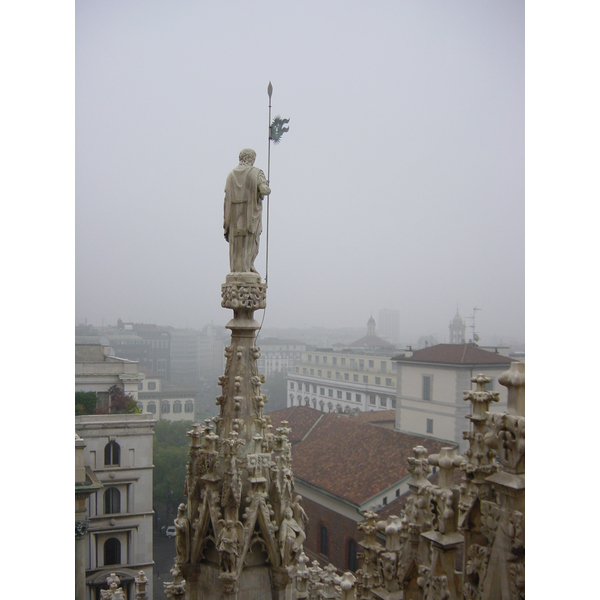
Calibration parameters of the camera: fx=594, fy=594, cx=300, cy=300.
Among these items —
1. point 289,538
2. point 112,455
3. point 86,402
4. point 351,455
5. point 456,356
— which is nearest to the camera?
point 289,538

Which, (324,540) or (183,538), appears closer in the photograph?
(183,538)

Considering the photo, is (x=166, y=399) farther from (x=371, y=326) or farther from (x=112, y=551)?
(x=371, y=326)

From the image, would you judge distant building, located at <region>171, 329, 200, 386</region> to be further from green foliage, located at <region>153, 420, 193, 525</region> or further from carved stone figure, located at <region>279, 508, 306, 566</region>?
carved stone figure, located at <region>279, 508, 306, 566</region>

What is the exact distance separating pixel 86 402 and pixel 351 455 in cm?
404

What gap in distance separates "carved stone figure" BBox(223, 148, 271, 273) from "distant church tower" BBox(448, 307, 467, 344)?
268cm

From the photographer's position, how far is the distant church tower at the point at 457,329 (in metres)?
5.55

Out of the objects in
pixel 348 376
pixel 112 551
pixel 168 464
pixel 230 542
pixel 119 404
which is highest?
pixel 348 376

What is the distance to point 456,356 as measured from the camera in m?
5.98

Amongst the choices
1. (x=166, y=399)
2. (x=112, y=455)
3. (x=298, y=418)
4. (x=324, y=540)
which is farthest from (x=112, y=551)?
(x=298, y=418)

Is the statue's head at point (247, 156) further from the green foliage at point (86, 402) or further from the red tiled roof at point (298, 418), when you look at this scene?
the red tiled roof at point (298, 418)

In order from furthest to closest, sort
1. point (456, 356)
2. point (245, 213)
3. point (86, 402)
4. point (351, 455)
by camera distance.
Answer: point (351, 455) → point (86, 402) → point (456, 356) → point (245, 213)

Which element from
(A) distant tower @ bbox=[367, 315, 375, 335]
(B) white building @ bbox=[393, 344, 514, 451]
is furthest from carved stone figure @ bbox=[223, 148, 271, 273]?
(A) distant tower @ bbox=[367, 315, 375, 335]

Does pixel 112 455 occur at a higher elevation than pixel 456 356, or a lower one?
lower
